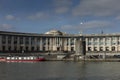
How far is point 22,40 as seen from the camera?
18462 centimetres

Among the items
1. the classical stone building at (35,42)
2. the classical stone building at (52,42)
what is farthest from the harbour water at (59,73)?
the classical stone building at (52,42)

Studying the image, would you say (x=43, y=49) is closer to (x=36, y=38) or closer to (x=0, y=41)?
(x=36, y=38)

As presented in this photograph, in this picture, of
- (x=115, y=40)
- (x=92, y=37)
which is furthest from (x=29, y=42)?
(x=115, y=40)

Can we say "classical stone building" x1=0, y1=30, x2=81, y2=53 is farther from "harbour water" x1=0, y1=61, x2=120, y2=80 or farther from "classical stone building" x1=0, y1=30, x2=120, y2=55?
"harbour water" x1=0, y1=61, x2=120, y2=80

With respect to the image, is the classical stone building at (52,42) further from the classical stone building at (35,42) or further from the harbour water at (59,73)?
the harbour water at (59,73)

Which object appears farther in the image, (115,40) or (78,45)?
(115,40)

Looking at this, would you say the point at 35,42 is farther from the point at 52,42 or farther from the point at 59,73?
the point at 59,73

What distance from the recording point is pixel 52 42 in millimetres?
194125

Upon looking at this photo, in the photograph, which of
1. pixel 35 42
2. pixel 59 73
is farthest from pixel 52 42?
pixel 59 73

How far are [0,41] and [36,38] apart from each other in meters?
22.1

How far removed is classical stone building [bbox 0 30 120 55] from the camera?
180000 mm

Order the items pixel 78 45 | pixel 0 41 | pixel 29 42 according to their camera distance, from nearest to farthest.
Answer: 1. pixel 78 45
2. pixel 0 41
3. pixel 29 42

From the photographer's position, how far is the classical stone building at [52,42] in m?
180

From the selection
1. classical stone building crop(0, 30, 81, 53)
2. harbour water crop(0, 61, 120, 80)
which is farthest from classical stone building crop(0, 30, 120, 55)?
harbour water crop(0, 61, 120, 80)
